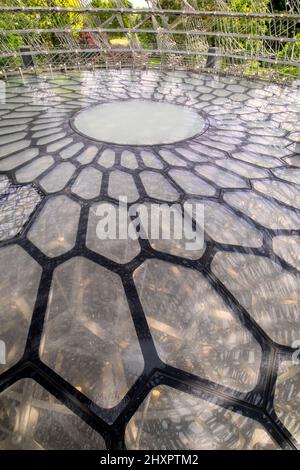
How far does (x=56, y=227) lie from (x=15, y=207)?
0.45 meters

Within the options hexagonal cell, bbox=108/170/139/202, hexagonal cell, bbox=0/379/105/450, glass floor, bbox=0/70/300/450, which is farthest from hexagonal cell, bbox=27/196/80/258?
hexagonal cell, bbox=0/379/105/450

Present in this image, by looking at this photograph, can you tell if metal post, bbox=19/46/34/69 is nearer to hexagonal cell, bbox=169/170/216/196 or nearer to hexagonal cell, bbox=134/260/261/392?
hexagonal cell, bbox=169/170/216/196

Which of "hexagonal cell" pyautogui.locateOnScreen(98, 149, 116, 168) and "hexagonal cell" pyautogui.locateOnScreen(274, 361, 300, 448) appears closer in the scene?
"hexagonal cell" pyautogui.locateOnScreen(274, 361, 300, 448)

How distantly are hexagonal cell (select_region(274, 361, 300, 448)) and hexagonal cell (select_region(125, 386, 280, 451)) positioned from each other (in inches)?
4.2

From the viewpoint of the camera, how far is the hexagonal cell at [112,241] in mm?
1672

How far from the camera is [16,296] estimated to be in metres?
1.43

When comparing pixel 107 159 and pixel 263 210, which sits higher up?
pixel 107 159

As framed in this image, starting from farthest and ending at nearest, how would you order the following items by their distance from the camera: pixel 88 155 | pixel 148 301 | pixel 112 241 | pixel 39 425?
pixel 88 155 < pixel 112 241 < pixel 148 301 < pixel 39 425

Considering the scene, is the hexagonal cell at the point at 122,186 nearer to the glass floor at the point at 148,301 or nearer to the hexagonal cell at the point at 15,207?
the glass floor at the point at 148,301

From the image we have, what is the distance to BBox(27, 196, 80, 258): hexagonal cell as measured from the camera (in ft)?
5.59

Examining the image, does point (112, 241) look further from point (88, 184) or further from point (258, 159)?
point (258, 159)

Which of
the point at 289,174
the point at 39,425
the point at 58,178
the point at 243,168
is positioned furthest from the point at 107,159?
the point at 39,425

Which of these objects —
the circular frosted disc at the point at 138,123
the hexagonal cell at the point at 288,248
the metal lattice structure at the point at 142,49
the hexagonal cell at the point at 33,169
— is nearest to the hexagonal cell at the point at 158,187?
the circular frosted disc at the point at 138,123

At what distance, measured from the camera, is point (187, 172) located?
2.49 m
